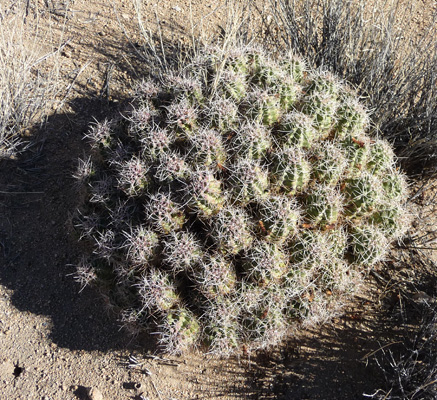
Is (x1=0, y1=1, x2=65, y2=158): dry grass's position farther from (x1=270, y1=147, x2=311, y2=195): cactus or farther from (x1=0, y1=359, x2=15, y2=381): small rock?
(x1=270, y1=147, x2=311, y2=195): cactus

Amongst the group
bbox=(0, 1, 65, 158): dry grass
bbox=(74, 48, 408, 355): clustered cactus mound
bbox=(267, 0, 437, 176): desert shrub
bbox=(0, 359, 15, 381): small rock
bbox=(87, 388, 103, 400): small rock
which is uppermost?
bbox=(267, 0, 437, 176): desert shrub

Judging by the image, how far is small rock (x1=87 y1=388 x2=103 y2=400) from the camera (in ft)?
9.13

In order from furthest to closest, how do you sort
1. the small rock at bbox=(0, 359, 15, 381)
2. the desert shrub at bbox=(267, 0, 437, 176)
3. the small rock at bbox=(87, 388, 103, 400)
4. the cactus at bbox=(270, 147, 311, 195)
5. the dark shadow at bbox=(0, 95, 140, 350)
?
the desert shrub at bbox=(267, 0, 437, 176) < the dark shadow at bbox=(0, 95, 140, 350) < the small rock at bbox=(0, 359, 15, 381) < the small rock at bbox=(87, 388, 103, 400) < the cactus at bbox=(270, 147, 311, 195)

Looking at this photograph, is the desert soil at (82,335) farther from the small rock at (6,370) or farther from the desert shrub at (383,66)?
the desert shrub at (383,66)

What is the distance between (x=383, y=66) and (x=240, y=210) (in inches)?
75.9

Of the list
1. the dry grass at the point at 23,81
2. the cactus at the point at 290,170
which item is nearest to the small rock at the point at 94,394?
the cactus at the point at 290,170

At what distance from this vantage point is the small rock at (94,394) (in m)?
2.78

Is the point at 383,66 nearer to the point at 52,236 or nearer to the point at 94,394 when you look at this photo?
the point at 52,236

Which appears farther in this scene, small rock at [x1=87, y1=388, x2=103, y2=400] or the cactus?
small rock at [x1=87, y1=388, x2=103, y2=400]

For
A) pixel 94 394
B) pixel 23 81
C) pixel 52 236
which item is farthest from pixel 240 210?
pixel 23 81

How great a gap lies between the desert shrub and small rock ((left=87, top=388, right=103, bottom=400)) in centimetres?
288

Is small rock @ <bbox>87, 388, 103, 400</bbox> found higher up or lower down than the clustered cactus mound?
lower down

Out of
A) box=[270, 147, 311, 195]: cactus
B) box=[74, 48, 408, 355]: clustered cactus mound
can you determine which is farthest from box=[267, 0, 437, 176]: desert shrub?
box=[270, 147, 311, 195]: cactus

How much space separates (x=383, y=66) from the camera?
3.40 m
